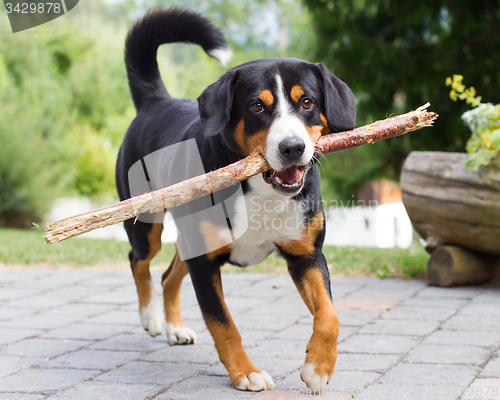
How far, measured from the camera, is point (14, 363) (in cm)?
296

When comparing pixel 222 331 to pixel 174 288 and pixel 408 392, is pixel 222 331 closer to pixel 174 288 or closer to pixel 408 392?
pixel 408 392

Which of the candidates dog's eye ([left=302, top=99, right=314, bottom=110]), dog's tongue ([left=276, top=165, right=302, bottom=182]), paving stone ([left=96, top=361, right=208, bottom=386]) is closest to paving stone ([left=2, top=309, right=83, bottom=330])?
paving stone ([left=96, top=361, right=208, bottom=386])

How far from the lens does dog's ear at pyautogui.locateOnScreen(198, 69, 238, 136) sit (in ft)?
8.64

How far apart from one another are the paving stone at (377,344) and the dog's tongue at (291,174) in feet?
3.46

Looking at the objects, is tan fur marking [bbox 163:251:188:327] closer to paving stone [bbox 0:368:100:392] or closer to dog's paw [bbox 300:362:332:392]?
paving stone [bbox 0:368:100:392]

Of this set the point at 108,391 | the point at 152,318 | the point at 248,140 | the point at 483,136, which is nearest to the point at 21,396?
the point at 108,391

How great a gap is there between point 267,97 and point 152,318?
169 centimetres

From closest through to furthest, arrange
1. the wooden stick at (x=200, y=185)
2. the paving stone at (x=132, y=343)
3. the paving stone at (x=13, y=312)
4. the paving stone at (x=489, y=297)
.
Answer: the wooden stick at (x=200, y=185), the paving stone at (x=132, y=343), the paving stone at (x=13, y=312), the paving stone at (x=489, y=297)

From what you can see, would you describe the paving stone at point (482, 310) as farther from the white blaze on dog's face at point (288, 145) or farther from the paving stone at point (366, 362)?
the white blaze on dog's face at point (288, 145)

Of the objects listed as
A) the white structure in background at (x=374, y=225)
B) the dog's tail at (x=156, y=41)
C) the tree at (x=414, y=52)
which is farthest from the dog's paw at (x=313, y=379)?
the white structure in background at (x=374, y=225)

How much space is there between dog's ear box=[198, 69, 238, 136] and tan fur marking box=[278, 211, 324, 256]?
2.08 feet

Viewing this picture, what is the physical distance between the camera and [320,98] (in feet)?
8.99

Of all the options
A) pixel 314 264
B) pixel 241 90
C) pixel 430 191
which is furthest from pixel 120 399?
pixel 430 191

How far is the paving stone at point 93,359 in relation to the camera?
2922 mm
